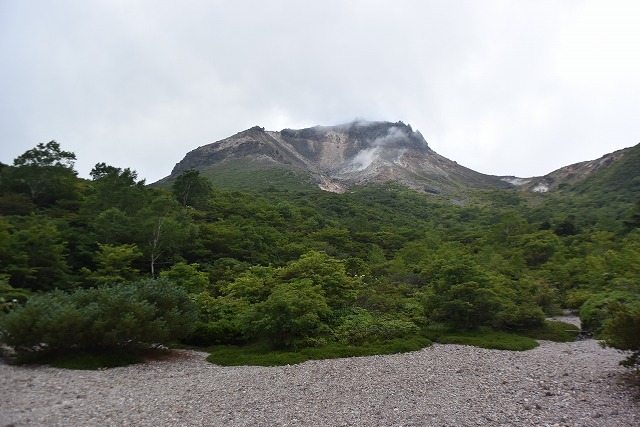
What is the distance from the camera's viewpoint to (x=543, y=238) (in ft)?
154

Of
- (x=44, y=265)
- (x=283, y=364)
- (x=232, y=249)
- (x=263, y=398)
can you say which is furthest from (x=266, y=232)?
(x=263, y=398)

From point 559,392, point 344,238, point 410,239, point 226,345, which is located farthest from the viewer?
point 410,239

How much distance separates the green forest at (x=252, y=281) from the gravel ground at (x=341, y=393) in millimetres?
1580

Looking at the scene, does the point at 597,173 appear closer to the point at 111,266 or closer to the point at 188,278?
the point at 188,278

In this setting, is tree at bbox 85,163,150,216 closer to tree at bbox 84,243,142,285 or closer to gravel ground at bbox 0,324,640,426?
tree at bbox 84,243,142,285

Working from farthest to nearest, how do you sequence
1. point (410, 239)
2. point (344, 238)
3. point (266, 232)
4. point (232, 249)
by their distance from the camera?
point (410, 239) → point (344, 238) → point (266, 232) → point (232, 249)

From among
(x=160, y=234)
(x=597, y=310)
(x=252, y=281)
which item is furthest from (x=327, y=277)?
(x=160, y=234)

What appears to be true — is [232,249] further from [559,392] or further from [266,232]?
[559,392]

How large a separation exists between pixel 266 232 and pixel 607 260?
32.8m

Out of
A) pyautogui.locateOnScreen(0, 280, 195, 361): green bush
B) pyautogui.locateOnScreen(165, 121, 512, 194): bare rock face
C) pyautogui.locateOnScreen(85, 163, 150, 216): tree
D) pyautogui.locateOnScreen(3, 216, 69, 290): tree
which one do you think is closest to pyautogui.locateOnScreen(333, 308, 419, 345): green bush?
pyautogui.locateOnScreen(0, 280, 195, 361): green bush

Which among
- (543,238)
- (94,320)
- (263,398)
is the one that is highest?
(543,238)

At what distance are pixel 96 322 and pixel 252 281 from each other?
413 inches

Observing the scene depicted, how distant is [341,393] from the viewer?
12.2 m

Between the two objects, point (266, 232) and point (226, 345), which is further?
point (266, 232)
